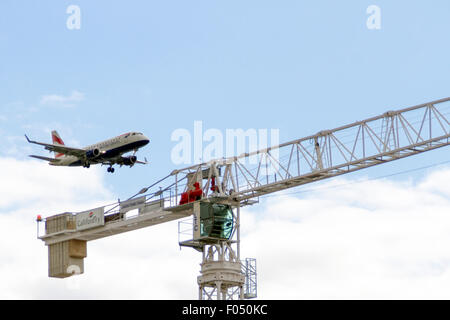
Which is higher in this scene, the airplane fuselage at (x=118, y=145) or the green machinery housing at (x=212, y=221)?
the airplane fuselage at (x=118, y=145)

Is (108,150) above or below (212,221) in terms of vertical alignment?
above

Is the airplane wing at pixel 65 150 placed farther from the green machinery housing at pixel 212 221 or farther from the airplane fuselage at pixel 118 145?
the green machinery housing at pixel 212 221

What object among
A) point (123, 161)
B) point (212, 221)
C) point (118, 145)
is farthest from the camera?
point (123, 161)

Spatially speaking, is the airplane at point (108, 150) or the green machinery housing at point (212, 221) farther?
the airplane at point (108, 150)

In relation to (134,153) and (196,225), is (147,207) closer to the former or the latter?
(196,225)

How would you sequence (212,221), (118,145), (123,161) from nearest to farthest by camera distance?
(212,221) < (118,145) < (123,161)

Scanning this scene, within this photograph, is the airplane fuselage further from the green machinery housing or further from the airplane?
the green machinery housing

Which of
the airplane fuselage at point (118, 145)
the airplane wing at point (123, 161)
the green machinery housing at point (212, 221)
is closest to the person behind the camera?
the green machinery housing at point (212, 221)

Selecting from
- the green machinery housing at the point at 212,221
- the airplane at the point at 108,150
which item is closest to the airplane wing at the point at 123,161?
the airplane at the point at 108,150

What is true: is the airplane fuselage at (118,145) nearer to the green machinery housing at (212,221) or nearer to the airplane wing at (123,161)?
the airplane wing at (123,161)

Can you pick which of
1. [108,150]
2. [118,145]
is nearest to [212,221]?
[118,145]

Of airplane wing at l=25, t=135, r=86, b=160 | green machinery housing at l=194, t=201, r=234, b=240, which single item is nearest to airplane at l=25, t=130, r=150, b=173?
airplane wing at l=25, t=135, r=86, b=160

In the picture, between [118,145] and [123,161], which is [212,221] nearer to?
[118,145]

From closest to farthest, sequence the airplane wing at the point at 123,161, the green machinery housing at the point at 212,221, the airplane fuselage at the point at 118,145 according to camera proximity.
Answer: the green machinery housing at the point at 212,221 → the airplane fuselage at the point at 118,145 → the airplane wing at the point at 123,161
